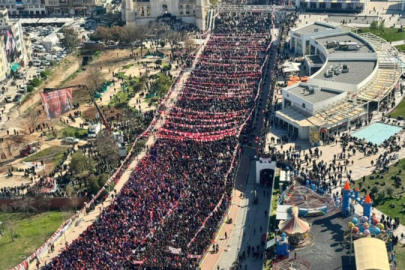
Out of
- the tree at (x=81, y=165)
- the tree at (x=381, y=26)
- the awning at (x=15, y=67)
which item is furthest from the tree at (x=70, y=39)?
the tree at (x=381, y=26)

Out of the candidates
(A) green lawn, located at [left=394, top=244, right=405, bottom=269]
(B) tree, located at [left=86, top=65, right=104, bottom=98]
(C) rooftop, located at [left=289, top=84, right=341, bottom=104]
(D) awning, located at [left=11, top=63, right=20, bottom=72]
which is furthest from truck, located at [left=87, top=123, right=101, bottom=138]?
(A) green lawn, located at [left=394, top=244, right=405, bottom=269]

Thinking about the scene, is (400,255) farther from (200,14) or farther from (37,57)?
(37,57)

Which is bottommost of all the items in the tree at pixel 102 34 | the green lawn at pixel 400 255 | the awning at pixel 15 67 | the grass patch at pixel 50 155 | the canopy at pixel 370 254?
the green lawn at pixel 400 255

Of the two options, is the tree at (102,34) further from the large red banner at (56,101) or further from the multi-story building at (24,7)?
the large red banner at (56,101)

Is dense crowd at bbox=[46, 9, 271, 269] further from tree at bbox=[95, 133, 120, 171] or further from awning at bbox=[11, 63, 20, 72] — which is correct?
awning at bbox=[11, 63, 20, 72]

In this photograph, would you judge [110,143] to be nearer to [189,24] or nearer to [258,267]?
[258,267]

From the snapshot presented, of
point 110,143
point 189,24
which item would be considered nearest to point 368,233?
point 110,143

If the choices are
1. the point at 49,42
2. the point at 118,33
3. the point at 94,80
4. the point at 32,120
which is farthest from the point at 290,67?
the point at 49,42

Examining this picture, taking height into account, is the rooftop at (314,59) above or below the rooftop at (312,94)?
above
